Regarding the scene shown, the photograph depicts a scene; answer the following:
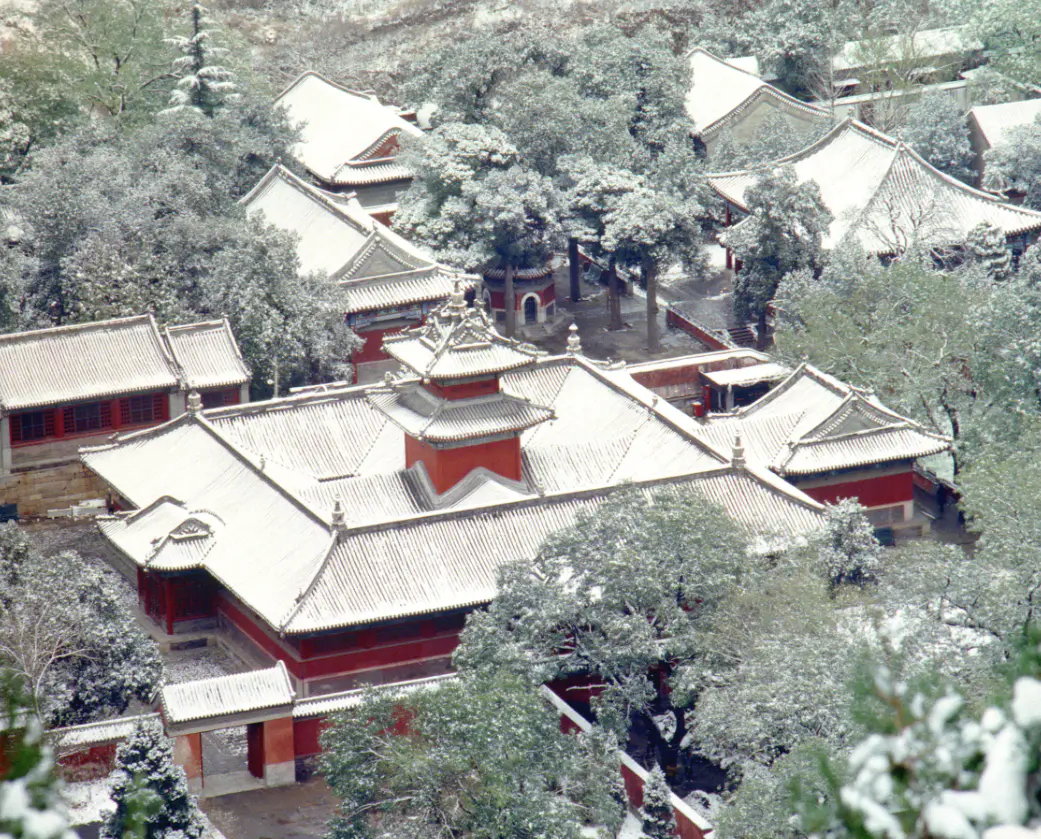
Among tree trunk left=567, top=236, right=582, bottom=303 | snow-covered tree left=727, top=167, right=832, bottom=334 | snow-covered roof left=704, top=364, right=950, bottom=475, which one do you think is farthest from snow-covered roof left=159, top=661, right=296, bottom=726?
tree trunk left=567, top=236, right=582, bottom=303

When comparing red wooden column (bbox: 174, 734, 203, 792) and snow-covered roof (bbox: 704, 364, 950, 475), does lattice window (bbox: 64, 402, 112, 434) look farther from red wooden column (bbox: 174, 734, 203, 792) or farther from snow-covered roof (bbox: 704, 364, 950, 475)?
red wooden column (bbox: 174, 734, 203, 792)

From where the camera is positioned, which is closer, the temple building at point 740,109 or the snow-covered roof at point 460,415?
the snow-covered roof at point 460,415

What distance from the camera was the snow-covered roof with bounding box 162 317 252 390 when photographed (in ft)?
139

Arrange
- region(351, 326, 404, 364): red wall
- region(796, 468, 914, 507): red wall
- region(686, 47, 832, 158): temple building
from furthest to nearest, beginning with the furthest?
region(686, 47, 832, 158): temple building
region(351, 326, 404, 364): red wall
region(796, 468, 914, 507): red wall

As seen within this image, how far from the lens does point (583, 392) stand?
39.9 metres

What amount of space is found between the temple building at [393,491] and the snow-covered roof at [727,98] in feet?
76.1

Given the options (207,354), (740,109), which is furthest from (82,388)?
(740,109)

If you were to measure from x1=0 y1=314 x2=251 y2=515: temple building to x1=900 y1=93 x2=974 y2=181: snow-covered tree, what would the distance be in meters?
25.6

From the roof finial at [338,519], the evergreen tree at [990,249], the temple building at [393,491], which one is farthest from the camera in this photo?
the evergreen tree at [990,249]

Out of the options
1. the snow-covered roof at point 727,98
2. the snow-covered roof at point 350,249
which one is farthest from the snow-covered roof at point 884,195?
the snow-covered roof at point 350,249

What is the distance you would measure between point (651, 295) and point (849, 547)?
747 inches

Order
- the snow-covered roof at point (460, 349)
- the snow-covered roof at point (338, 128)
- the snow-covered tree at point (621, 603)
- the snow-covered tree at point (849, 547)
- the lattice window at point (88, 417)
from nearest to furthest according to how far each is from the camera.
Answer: the snow-covered tree at point (621, 603) → the snow-covered tree at point (849, 547) → the snow-covered roof at point (460, 349) → the lattice window at point (88, 417) → the snow-covered roof at point (338, 128)

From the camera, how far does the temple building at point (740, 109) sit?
2427 inches

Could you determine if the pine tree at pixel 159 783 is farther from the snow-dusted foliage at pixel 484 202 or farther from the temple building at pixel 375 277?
the snow-dusted foliage at pixel 484 202
